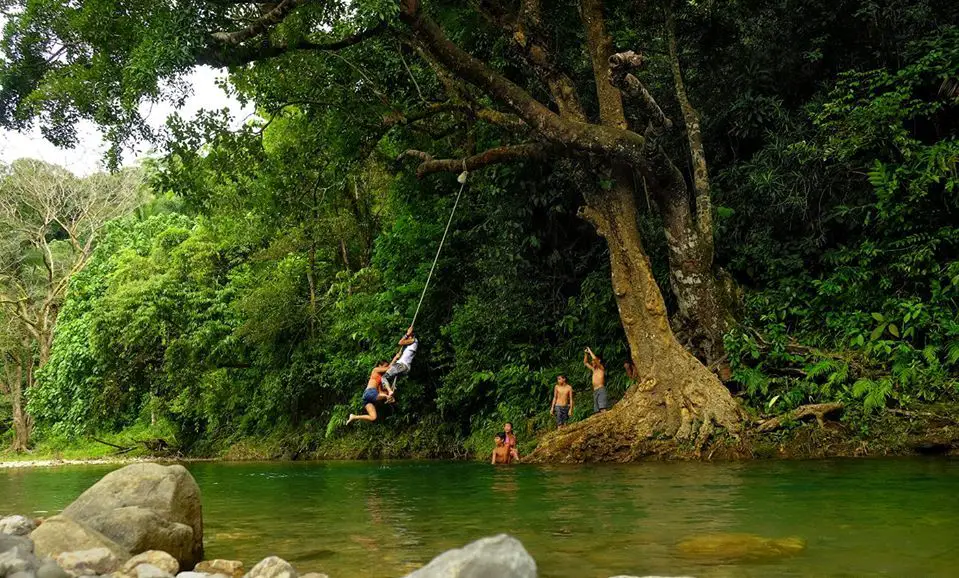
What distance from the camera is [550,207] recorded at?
56.8ft

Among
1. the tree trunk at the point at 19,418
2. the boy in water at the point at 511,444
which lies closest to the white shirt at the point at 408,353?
the boy in water at the point at 511,444

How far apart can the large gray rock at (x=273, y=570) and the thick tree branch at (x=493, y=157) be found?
9.98m

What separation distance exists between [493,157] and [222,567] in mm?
10807

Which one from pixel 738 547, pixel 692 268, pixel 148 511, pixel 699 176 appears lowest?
pixel 738 547

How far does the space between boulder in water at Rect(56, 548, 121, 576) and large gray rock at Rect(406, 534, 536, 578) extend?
2350 mm

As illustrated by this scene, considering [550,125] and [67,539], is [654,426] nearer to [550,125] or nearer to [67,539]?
[550,125]

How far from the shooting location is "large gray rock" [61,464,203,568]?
564cm

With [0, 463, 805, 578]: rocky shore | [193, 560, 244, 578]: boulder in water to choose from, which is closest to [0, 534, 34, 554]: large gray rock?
[0, 463, 805, 578]: rocky shore

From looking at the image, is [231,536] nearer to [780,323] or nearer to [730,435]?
[730,435]

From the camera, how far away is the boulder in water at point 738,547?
207 inches

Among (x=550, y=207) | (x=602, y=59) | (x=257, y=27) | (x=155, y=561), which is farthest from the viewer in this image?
(x=550, y=207)

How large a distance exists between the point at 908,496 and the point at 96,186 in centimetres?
3676

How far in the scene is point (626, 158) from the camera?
520 inches

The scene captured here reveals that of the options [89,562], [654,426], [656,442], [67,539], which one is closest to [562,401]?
[654,426]
